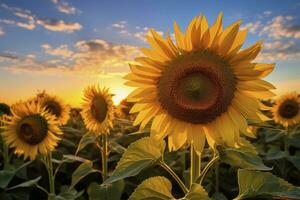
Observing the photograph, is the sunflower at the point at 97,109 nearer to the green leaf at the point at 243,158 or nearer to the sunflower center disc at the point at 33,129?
the sunflower center disc at the point at 33,129

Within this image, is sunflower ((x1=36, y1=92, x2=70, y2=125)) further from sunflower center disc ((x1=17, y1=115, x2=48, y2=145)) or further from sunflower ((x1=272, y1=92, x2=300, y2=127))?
sunflower ((x1=272, y1=92, x2=300, y2=127))

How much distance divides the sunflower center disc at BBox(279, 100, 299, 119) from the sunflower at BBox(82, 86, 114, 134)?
4.45 metres

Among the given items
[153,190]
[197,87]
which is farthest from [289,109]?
[153,190]

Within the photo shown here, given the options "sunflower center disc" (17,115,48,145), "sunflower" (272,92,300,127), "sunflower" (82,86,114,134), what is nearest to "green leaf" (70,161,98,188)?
"sunflower" (82,86,114,134)

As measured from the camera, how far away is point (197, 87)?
2.74 m

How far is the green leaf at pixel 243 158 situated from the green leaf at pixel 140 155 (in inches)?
15.2

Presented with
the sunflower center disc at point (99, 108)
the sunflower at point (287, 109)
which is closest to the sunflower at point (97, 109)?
the sunflower center disc at point (99, 108)

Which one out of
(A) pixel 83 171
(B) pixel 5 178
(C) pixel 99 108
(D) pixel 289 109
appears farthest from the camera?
(D) pixel 289 109

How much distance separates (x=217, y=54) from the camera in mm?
2559

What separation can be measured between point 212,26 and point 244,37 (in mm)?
192

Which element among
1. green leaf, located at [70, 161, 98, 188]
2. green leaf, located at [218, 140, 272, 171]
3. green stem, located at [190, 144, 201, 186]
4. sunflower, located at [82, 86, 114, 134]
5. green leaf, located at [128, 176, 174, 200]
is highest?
sunflower, located at [82, 86, 114, 134]

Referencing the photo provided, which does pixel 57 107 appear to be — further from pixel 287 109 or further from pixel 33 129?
pixel 287 109

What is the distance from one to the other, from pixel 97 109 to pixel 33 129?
2.73 feet

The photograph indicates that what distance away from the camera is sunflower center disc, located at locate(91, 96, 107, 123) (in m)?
5.37
